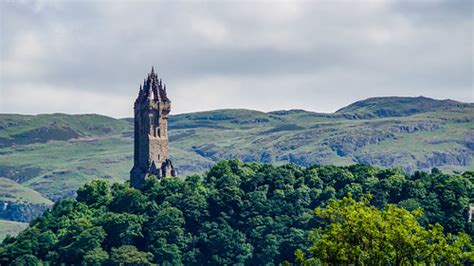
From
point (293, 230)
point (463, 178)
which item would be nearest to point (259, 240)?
point (293, 230)

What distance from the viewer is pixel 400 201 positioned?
194m

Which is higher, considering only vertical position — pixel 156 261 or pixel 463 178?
pixel 463 178

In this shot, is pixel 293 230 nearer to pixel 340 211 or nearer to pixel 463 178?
pixel 463 178

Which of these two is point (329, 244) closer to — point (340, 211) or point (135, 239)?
point (340, 211)

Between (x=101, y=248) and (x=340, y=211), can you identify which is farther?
(x=101, y=248)

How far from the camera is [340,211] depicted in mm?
78500

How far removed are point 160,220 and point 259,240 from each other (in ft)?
54.4

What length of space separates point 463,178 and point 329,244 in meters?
126

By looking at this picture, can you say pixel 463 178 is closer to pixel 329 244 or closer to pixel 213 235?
pixel 213 235

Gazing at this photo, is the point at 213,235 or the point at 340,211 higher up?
the point at 340,211

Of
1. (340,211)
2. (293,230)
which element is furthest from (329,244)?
(293,230)

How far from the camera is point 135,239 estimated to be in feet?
643

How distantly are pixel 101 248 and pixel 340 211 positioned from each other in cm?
11821

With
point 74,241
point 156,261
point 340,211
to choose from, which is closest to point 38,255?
point 74,241
